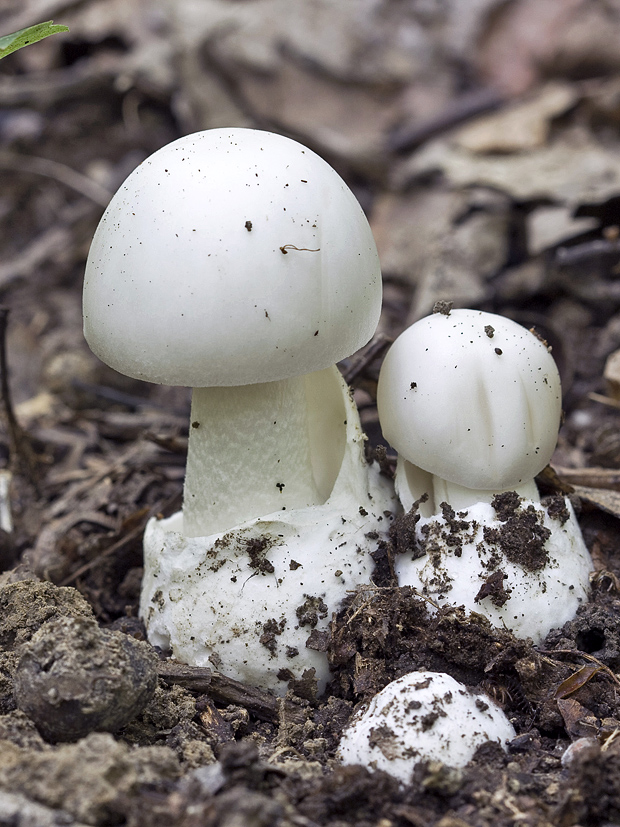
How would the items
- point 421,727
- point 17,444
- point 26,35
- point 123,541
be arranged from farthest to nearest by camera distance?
1. point 17,444
2. point 123,541
3. point 26,35
4. point 421,727

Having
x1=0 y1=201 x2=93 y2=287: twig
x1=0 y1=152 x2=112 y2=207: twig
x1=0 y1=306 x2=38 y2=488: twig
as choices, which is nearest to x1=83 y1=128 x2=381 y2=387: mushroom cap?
x1=0 y1=306 x2=38 y2=488: twig

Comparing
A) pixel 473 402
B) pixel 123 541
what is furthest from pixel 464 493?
pixel 123 541

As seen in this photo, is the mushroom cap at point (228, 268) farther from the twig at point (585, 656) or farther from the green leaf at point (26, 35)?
the twig at point (585, 656)

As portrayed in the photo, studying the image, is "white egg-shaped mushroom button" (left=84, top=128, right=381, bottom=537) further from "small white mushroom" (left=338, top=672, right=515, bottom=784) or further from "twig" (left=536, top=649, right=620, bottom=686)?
"twig" (left=536, top=649, right=620, bottom=686)

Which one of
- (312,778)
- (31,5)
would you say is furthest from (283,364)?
(31,5)

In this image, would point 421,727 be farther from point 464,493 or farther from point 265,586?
point 464,493

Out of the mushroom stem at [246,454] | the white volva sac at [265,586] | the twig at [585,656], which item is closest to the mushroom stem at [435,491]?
the white volva sac at [265,586]
